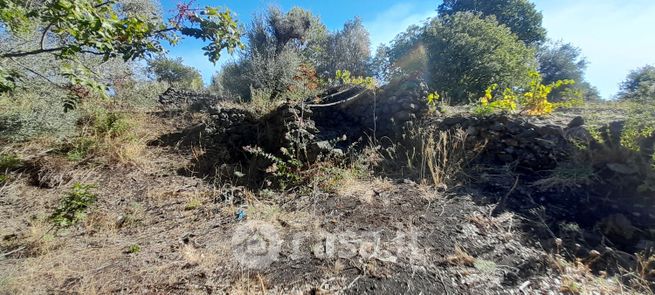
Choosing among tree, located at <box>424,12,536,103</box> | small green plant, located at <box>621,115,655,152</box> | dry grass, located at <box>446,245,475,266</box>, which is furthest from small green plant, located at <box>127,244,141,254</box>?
tree, located at <box>424,12,536,103</box>

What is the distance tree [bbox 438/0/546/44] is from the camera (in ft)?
45.6

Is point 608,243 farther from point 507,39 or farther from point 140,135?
point 507,39

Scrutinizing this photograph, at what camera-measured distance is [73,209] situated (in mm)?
2350

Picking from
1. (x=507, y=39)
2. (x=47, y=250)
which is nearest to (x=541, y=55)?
(x=507, y=39)

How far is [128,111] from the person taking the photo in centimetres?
471

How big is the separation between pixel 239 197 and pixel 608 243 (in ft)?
9.94

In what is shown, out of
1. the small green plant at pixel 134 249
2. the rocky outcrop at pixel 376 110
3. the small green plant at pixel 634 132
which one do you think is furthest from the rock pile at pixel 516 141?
the small green plant at pixel 134 249

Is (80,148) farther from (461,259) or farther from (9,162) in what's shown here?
(461,259)

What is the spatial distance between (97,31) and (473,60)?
9339mm

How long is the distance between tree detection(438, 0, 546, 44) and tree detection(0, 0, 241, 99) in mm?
16155

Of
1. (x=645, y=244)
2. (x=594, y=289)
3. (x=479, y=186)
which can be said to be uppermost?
(x=479, y=186)

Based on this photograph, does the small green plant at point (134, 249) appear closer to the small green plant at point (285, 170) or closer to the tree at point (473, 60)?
the small green plant at point (285, 170)

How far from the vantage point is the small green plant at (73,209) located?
2.24 m

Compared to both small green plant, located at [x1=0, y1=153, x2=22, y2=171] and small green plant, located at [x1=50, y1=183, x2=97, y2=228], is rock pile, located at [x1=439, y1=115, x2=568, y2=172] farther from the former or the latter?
small green plant, located at [x1=0, y1=153, x2=22, y2=171]
